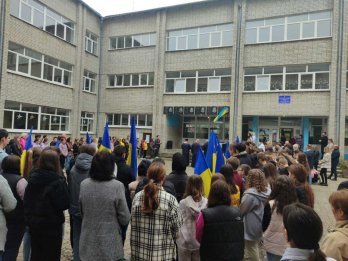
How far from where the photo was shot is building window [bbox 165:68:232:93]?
22.5m

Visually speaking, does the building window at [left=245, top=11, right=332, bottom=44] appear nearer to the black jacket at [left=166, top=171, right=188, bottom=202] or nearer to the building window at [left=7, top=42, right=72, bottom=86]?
the building window at [left=7, top=42, right=72, bottom=86]

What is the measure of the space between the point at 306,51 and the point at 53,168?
1932cm

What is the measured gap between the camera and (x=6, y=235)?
4.11 meters

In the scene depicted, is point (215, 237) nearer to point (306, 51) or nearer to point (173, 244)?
point (173, 244)

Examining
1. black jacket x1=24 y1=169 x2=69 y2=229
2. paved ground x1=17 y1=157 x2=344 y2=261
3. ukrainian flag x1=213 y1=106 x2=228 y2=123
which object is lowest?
paved ground x1=17 y1=157 x2=344 y2=261

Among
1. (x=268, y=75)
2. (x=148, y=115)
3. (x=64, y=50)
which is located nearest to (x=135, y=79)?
(x=148, y=115)

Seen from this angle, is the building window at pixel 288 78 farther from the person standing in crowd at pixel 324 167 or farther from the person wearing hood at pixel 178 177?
the person wearing hood at pixel 178 177

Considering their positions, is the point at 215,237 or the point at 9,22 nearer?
the point at 215,237

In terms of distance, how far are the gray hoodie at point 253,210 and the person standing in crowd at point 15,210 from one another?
289 centimetres

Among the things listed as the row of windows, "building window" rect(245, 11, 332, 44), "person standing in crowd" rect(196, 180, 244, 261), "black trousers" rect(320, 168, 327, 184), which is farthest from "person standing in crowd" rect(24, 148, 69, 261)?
the row of windows

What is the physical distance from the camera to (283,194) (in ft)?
12.5

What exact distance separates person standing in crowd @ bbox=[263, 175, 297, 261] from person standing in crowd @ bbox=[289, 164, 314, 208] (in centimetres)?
50

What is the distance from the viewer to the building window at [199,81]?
22469 millimetres

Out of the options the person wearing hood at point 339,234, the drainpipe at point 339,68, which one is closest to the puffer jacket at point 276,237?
the person wearing hood at point 339,234
